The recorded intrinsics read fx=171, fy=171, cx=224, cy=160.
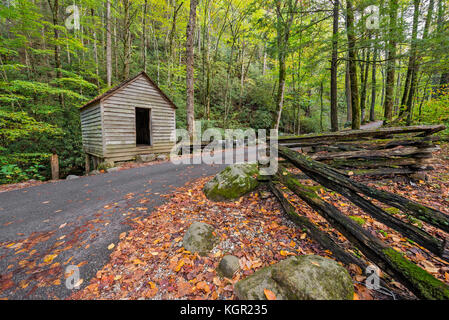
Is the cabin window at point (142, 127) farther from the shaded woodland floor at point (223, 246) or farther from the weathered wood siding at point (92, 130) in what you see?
the shaded woodland floor at point (223, 246)

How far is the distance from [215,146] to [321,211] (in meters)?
9.68

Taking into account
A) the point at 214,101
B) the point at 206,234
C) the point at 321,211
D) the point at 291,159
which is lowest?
the point at 206,234

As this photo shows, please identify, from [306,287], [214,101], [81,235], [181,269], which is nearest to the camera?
Result: [306,287]

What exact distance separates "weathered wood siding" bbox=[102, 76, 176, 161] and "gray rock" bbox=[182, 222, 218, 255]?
7.77 m

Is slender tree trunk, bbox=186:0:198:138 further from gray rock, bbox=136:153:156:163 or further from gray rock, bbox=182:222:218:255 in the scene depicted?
gray rock, bbox=182:222:218:255

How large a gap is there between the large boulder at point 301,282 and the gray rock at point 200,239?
82 centimetres

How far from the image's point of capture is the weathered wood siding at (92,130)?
8538 mm

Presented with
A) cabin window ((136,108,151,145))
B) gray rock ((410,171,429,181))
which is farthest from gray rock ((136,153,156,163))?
gray rock ((410,171,429,181))

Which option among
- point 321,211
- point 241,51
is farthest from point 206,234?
point 241,51

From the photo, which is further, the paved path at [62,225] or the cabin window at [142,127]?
the cabin window at [142,127]

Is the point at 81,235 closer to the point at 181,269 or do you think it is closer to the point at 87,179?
the point at 181,269

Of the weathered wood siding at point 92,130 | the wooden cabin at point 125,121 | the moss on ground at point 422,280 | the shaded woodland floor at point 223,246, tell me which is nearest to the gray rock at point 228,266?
the shaded woodland floor at point 223,246

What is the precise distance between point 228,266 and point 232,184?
2.17 meters
